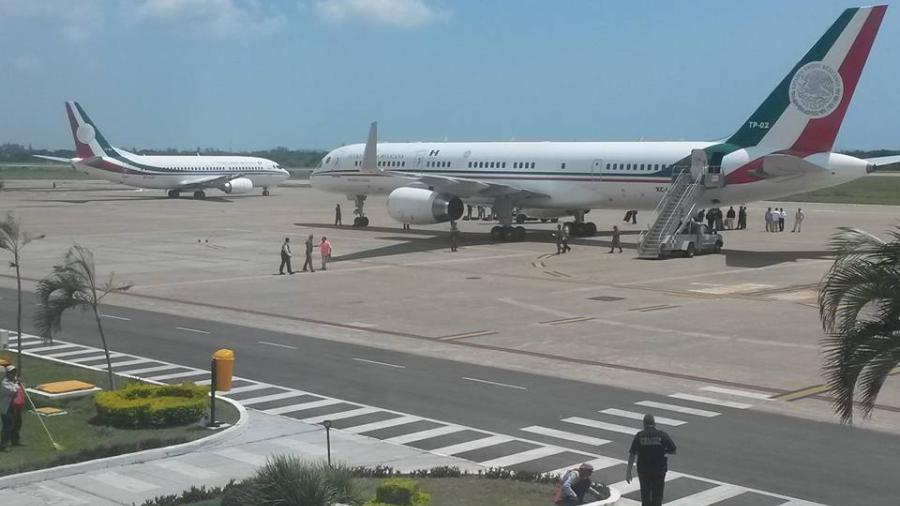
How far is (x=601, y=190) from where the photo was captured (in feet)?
175

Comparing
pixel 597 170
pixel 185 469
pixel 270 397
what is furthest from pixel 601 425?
pixel 597 170

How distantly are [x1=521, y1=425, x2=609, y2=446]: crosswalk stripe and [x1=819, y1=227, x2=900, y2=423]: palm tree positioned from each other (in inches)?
276

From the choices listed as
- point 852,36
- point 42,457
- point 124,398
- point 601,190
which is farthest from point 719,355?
point 601,190

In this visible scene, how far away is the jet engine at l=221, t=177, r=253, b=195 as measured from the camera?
108 metres

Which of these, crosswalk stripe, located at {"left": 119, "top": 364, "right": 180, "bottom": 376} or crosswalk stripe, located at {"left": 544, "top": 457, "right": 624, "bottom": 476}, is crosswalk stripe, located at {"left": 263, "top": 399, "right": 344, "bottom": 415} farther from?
crosswalk stripe, located at {"left": 544, "top": 457, "right": 624, "bottom": 476}

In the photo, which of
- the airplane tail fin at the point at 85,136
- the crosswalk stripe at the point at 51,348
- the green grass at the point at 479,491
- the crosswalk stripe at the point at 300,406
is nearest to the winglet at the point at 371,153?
the crosswalk stripe at the point at 51,348

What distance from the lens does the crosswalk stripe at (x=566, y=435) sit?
18397 mm

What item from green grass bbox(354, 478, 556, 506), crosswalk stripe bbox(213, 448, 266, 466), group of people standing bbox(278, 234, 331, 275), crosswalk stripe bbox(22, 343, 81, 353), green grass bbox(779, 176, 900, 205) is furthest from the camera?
green grass bbox(779, 176, 900, 205)

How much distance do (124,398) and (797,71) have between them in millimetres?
34258

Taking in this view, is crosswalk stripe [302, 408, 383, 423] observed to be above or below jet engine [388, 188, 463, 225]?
below

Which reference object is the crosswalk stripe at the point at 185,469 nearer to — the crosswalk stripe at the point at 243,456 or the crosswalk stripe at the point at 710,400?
the crosswalk stripe at the point at 243,456

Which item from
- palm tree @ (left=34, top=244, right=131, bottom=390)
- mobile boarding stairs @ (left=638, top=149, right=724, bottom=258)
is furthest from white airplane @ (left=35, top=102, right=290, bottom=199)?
palm tree @ (left=34, top=244, right=131, bottom=390)

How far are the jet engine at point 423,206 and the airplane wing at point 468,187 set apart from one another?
0.73 m

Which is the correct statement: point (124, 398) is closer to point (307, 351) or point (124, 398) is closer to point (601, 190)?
point (307, 351)
